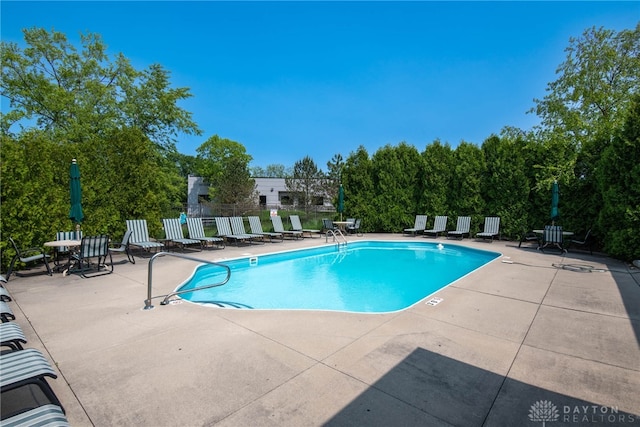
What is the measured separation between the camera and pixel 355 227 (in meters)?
14.8

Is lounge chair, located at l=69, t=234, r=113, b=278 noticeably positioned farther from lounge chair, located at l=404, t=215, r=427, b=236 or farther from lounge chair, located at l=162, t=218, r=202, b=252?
lounge chair, located at l=404, t=215, r=427, b=236

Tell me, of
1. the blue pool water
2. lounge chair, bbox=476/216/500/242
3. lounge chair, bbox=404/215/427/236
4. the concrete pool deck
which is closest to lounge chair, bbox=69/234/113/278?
the concrete pool deck

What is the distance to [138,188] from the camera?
9.87 metres

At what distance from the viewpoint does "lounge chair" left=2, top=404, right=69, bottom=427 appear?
142 cm

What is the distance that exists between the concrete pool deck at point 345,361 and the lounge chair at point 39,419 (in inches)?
25.8

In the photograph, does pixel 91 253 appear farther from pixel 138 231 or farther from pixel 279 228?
pixel 279 228

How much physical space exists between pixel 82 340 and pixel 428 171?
14.1 meters

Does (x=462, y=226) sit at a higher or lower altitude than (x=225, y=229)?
higher

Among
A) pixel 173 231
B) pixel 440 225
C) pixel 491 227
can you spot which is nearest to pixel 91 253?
pixel 173 231

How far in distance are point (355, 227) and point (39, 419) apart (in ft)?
44.9

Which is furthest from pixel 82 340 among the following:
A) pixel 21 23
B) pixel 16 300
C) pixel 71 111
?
pixel 21 23

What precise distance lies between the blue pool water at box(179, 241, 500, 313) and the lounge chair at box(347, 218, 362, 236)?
9.09 feet

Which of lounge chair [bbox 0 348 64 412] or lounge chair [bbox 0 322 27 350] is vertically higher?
lounge chair [bbox 0 348 64 412]

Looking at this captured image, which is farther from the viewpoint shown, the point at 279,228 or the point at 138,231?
the point at 279,228
